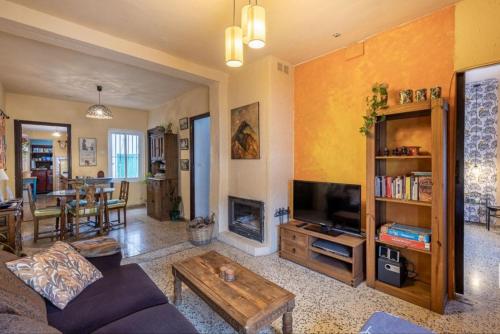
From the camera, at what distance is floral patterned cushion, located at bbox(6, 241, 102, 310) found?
4.75 feet

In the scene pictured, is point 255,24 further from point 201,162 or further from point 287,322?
point 201,162

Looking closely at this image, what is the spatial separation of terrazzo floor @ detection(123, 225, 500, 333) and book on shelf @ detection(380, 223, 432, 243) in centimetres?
60

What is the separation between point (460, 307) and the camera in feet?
7.00

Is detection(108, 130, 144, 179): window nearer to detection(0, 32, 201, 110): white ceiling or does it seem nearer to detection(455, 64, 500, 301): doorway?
detection(0, 32, 201, 110): white ceiling

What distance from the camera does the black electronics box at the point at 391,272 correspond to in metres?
2.33

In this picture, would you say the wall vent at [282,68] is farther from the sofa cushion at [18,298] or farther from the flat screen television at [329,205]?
the sofa cushion at [18,298]

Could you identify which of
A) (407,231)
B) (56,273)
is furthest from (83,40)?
(407,231)

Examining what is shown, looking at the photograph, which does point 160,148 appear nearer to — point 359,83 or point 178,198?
point 178,198

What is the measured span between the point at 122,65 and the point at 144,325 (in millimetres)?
3545

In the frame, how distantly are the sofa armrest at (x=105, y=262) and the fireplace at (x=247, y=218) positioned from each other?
1879 millimetres

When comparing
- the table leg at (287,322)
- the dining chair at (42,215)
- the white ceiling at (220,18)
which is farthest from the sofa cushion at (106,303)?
the dining chair at (42,215)

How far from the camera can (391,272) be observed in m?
2.37

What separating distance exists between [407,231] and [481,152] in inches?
115

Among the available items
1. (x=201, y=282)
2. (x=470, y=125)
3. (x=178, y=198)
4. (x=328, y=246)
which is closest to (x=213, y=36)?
(x=201, y=282)
